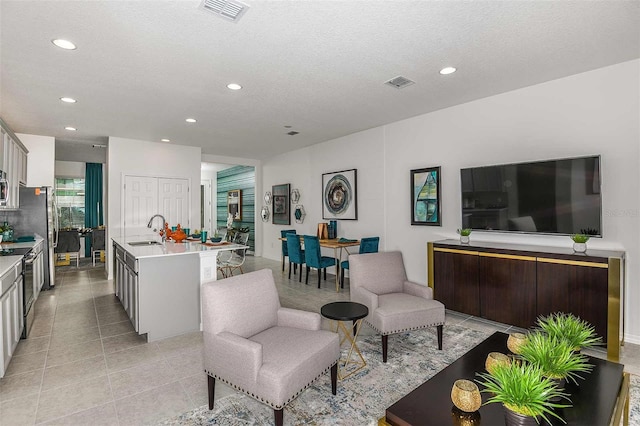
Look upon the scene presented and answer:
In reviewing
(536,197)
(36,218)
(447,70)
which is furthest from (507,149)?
(36,218)

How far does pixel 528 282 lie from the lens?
11.0 ft

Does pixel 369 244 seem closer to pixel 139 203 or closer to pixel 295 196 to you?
pixel 295 196

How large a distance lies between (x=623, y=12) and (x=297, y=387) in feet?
11.4

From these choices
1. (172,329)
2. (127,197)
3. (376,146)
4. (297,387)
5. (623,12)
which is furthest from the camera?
(127,197)

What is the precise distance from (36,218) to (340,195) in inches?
210

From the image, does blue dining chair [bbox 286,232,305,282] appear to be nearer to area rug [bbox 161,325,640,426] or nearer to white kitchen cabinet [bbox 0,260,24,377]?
area rug [bbox 161,325,640,426]

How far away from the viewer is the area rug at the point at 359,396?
6.89 ft

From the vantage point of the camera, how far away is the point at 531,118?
12.5ft

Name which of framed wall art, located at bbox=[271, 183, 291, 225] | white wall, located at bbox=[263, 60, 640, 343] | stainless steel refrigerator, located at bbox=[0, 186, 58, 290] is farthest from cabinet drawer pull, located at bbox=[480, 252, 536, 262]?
stainless steel refrigerator, located at bbox=[0, 186, 58, 290]

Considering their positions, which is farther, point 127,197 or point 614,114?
point 127,197

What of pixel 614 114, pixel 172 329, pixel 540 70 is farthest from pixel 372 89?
pixel 172 329

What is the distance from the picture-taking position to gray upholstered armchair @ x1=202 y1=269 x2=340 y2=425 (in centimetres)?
189

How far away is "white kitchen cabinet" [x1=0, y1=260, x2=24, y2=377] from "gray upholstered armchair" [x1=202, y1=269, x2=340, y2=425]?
1794 millimetres

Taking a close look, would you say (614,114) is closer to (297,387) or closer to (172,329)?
(297,387)
